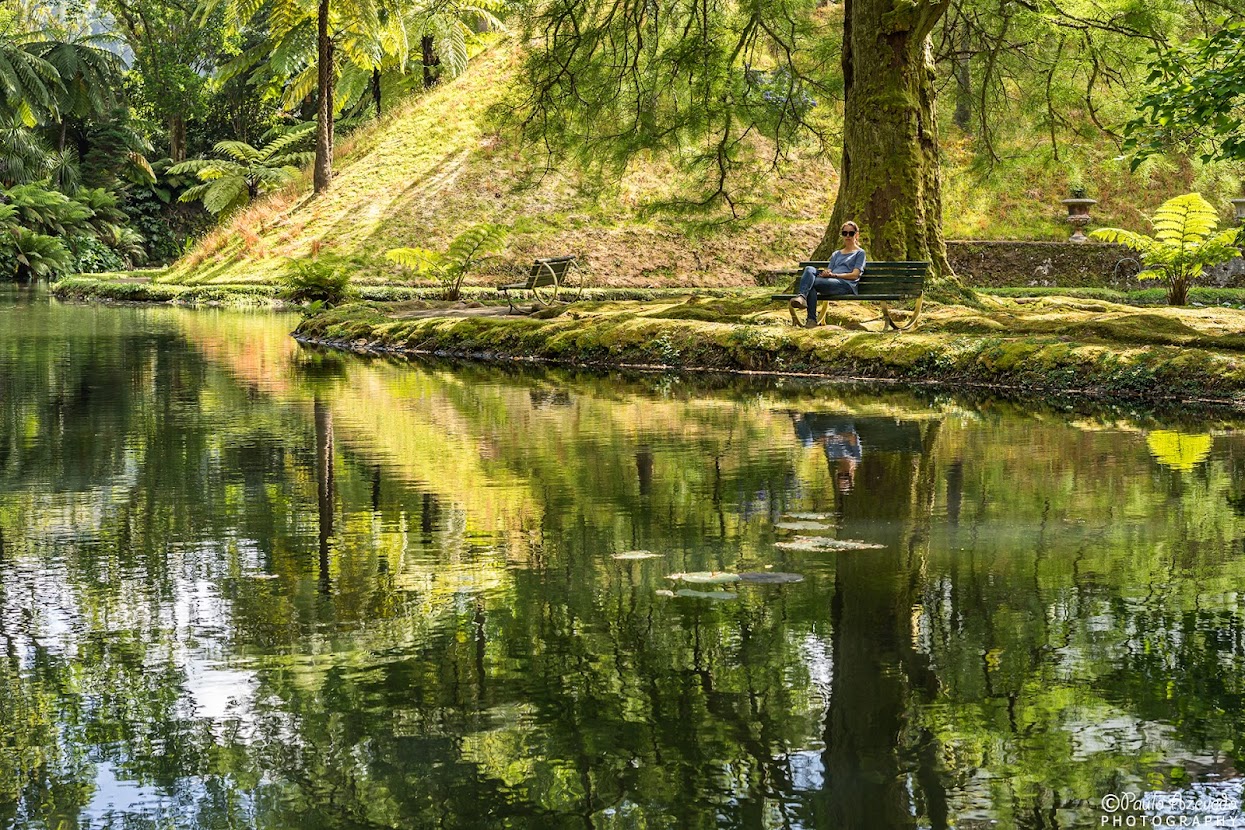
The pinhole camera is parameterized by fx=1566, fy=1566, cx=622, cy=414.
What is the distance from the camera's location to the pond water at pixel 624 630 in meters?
3.86

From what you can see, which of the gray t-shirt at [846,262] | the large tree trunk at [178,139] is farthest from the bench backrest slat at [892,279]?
the large tree trunk at [178,139]

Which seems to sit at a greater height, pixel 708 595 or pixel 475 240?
pixel 475 240

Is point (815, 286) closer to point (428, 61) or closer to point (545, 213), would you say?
point (545, 213)

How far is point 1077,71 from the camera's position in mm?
20297

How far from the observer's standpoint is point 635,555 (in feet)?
21.7

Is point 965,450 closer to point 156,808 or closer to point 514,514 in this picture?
point 514,514

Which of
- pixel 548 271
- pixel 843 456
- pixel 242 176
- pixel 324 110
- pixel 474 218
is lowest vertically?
pixel 843 456

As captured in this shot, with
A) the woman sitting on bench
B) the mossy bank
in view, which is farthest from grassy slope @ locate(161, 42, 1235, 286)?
the woman sitting on bench

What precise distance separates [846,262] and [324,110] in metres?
23.6

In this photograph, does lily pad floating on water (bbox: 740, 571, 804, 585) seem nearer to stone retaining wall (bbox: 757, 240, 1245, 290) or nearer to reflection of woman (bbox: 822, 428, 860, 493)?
reflection of woman (bbox: 822, 428, 860, 493)

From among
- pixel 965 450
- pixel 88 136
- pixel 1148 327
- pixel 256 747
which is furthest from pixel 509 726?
pixel 88 136

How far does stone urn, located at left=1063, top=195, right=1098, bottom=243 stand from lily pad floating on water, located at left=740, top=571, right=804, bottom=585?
27.6 metres

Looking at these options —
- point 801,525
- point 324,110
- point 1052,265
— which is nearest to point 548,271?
point 1052,265

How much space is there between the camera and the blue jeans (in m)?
15.9
